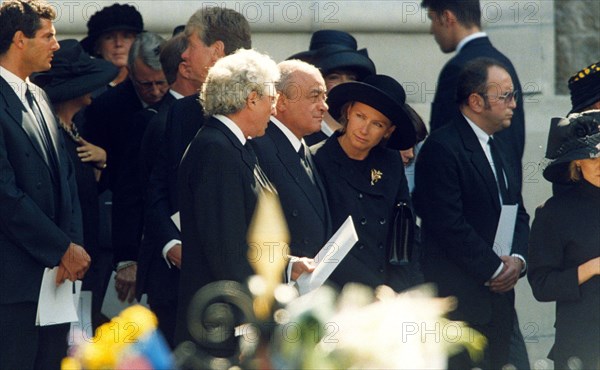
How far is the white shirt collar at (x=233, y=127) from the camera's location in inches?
210

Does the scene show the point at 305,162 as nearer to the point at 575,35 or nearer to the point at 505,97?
the point at 505,97

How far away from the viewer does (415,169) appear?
274 inches

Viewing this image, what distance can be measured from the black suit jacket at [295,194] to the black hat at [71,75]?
1478mm

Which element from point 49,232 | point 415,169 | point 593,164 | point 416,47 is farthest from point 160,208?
point 416,47

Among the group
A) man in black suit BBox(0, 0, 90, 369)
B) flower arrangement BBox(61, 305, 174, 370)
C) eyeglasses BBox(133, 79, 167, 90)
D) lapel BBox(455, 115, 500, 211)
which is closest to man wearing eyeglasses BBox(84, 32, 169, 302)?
eyeglasses BBox(133, 79, 167, 90)

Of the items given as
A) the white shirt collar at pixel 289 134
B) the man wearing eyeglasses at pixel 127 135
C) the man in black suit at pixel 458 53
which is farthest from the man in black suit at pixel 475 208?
the man wearing eyeglasses at pixel 127 135

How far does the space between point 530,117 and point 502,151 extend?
1.92 meters

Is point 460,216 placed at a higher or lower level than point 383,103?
lower

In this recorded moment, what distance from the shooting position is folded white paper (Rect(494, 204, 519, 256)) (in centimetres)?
686

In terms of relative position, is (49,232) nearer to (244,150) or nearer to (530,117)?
(244,150)

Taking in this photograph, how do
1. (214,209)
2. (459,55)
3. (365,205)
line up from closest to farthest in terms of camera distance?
(214,209), (365,205), (459,55)

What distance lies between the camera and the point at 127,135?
23.5 feet

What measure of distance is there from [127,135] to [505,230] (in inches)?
81.5

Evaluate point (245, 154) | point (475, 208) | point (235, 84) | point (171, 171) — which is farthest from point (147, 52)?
point (245, 154)
